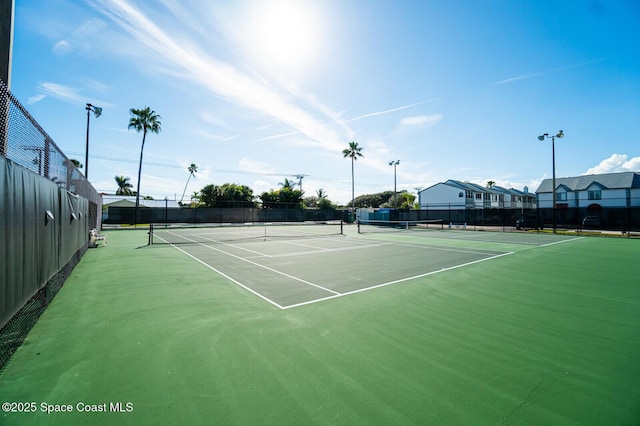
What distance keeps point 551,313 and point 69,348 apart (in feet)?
24.2

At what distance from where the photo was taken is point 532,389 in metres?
2.76

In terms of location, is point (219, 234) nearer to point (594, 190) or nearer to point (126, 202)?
point (126, 202)

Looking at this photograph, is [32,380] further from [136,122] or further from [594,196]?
[594,196]

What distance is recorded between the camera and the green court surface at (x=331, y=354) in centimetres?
247

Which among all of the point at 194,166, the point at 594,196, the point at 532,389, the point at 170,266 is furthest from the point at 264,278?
the point at 194,166

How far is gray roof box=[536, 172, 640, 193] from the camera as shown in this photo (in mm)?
41906

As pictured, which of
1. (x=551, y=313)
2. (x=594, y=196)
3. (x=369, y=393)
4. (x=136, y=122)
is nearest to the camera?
(x=369, y=393)

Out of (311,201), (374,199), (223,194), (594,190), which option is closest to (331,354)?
(223,194)

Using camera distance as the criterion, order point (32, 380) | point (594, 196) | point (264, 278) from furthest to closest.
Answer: point (594, 196)
point (264, 278)
point (32, 380)

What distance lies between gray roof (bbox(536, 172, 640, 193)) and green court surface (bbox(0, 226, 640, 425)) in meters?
52.0

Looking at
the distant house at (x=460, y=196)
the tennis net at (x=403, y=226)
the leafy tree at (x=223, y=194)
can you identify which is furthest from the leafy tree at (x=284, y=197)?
the distant house at (x=460, y=196)

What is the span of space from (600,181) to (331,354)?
61485 millimetres

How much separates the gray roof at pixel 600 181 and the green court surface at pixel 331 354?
A: 171ft

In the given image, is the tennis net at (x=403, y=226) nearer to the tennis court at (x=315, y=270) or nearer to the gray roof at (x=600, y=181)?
the tennis court at (x=315, y=270)
